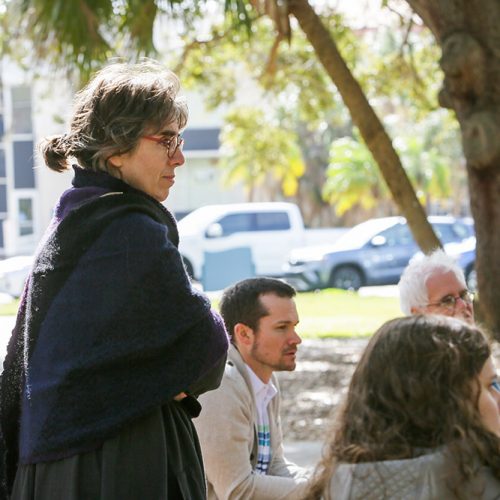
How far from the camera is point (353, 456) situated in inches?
88.3

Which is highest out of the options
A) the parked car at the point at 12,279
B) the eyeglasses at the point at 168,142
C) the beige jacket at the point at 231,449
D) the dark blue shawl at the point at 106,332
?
the eyeglasses at the point at 168,142

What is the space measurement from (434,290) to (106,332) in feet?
7.30

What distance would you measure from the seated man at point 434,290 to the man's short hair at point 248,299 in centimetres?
64

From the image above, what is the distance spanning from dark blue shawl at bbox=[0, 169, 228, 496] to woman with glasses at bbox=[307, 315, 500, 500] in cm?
47

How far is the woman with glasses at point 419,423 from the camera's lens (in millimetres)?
2182

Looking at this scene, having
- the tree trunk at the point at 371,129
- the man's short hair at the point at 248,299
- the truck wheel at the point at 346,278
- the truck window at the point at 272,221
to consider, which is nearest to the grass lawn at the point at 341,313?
the truck wheel at the point at 346,278

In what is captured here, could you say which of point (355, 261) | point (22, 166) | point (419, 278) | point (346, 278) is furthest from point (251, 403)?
point (22, 166)

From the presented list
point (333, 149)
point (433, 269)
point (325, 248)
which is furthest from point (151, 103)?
point (333, 149)

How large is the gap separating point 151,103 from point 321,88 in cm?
1223

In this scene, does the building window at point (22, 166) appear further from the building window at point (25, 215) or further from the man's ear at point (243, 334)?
the man's ear at point (243, 334)

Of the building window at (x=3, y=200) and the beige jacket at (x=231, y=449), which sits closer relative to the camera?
the beige jacket at (x=231, y=449)

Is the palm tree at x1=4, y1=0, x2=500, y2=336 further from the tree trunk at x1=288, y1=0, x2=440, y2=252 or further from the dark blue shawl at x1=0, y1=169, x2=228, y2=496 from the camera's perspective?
the dark blue shawl at x1=0, y1=169, x2=228, y2=496

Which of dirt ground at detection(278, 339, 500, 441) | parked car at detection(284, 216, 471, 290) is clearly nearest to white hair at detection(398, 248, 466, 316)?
dirt ground at detection(278, 339, 500, 441)

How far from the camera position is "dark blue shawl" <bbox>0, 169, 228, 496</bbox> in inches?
101
